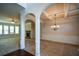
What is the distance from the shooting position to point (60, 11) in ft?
7.63

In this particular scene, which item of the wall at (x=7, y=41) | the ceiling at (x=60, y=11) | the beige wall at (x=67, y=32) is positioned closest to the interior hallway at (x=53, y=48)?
the beige wall at (x=67, y=32)

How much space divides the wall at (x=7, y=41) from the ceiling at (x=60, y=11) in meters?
0.87

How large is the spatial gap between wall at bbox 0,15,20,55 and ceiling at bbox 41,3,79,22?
2.84 ft

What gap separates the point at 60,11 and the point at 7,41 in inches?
59.0

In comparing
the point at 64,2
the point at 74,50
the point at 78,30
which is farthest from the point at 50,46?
the point at 64,2

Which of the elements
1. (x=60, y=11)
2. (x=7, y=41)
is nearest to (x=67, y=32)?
(x=60, y=11)

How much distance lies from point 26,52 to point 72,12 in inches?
58.4

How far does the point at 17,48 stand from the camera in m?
2.24

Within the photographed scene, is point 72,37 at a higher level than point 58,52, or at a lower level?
higher

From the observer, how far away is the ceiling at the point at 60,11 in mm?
2145

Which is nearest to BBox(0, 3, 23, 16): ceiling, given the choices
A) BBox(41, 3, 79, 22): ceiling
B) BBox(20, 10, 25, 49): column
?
BBox(20, 10, 25, 49): column

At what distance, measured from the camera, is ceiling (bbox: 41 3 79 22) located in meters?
2.14

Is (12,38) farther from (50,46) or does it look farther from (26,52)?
(50,46)

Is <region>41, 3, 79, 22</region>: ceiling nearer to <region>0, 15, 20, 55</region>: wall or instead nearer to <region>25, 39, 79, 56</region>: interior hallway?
<region>25, 39, 79, 56</region>: interior hallway
